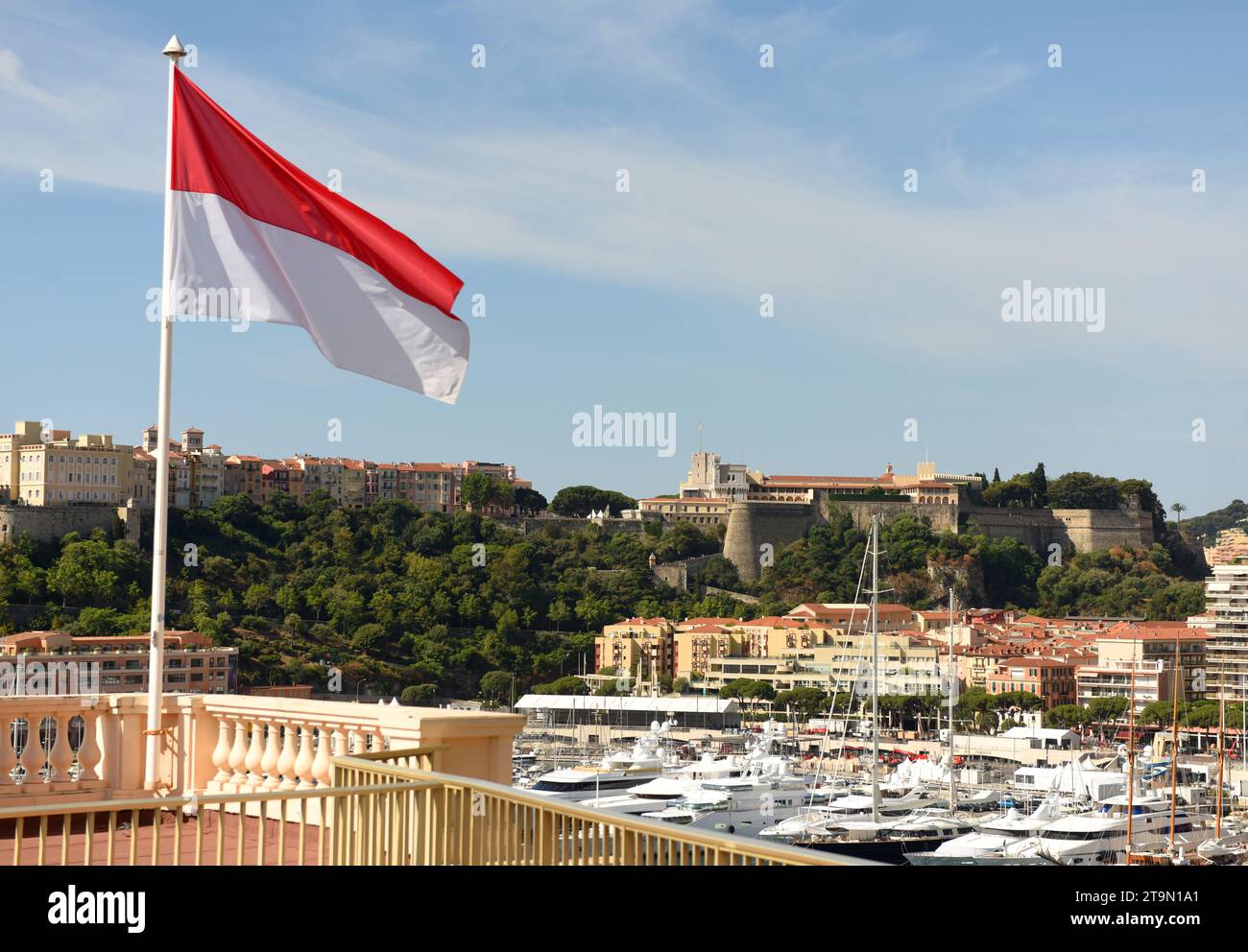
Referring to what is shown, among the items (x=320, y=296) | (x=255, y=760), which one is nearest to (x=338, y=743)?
(x=255, y=760)

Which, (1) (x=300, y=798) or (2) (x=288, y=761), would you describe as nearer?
(1) (x=300, y=798)

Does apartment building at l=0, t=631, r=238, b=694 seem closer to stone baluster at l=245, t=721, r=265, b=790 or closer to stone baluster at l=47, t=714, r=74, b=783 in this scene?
stone baluster at l=47, t=714, r=74, b=783

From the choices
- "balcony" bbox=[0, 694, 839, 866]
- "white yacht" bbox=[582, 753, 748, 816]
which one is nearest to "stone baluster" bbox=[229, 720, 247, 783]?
"balcony" bbox=[0, 694, 839, 866]

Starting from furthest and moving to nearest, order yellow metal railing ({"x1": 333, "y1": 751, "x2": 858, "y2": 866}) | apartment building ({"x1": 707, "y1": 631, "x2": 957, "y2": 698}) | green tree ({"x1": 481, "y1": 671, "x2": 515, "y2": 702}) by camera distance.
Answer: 1. apartment building ({"x1": 707, "y1": 631, "x2": 957, "y2": 698})
2. green tree ({"x1": 481, "y1": 671, "x2": 515, "y2": 702})
3. yellow metal railing ({"x1": 333, "y1": 751, "x2": 858, "y2": 866})

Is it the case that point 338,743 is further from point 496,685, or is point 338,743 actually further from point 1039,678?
point 1039,678

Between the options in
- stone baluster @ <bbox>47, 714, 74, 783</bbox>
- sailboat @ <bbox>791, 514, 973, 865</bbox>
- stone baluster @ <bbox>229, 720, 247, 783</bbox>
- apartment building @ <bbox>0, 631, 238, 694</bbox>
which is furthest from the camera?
apartment building @ <bbox>0, 631, 238, 694</bbox>

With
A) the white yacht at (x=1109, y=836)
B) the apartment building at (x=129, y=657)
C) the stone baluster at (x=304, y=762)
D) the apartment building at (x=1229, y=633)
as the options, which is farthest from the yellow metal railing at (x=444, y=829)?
the apartment building at (x=1229, y=633)
